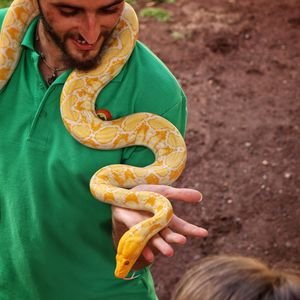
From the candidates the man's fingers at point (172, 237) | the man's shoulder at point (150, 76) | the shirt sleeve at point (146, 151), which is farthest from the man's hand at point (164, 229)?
the man's shoulder at point (150, 76)

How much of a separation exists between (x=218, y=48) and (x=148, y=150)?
5.07 metres

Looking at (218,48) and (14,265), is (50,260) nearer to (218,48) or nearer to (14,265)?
(14,265)

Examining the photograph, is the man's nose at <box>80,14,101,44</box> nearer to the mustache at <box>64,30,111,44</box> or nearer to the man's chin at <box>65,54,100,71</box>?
the mustache at <box>64,30,111,44</box>

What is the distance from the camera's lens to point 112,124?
2.83 m

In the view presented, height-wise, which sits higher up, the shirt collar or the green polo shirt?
the shirt collar

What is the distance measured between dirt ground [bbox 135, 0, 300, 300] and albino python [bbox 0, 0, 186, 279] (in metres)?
1.47

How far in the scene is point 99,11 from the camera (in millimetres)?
2592

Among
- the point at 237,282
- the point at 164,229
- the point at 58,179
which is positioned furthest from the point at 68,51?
the point at 237,282

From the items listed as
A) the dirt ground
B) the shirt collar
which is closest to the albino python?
the shirt collar

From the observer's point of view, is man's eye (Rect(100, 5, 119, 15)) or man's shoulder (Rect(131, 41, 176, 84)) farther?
man's shoulder (Rect(131, 41, 176, 84))

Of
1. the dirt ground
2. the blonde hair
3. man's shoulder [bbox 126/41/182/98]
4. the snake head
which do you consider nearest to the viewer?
the blonde hair

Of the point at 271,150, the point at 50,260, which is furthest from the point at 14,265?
the point at 271,150

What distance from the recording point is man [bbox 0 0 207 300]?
271 cm

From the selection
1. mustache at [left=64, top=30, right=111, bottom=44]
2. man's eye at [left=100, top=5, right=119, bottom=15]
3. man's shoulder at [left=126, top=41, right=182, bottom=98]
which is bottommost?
man's shoulder at [left=126, top=41, right=182, bottom=98]
